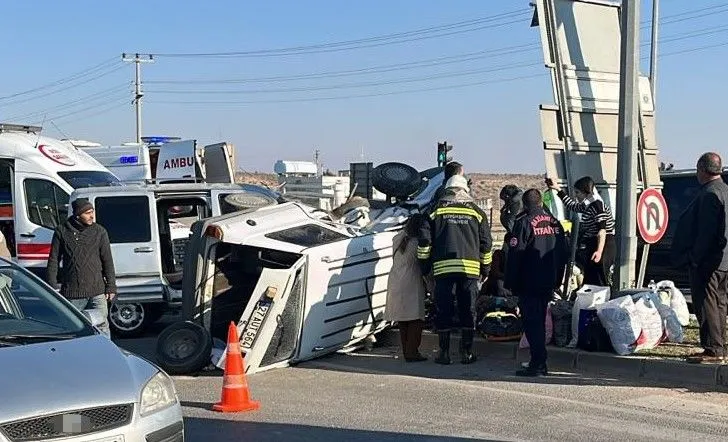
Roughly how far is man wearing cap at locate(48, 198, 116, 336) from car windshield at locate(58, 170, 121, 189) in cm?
433

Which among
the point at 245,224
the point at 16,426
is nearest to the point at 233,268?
the point at 245,224

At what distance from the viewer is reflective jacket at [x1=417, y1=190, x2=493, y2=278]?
9227mm

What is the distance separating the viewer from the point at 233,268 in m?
10.3

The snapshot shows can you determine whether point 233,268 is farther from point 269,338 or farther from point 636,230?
point 636,230

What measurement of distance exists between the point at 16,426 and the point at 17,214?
903 centimetres

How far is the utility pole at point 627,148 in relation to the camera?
9.52m

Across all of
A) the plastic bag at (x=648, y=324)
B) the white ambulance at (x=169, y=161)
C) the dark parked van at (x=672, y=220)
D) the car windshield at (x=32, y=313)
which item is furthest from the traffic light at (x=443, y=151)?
the car windshield at (x=32, y=313)

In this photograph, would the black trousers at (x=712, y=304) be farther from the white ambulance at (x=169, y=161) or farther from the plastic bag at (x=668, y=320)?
the white ambulance at (x=169, y=161)

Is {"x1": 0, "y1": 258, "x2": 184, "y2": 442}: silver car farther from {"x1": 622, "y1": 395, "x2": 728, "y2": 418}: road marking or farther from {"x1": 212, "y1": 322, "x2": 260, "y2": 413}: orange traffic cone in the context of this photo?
{"x1": 622, "y1": 395, "x2": 728, "y2": 418}: road marking

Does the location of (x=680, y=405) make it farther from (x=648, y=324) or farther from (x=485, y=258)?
(x=485, y=258)

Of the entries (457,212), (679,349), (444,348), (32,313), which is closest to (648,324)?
(679,349)

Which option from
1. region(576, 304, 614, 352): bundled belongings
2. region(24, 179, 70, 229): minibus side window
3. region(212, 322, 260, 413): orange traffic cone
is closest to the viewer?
region(212, 322, 260, 413): orange traffic cone

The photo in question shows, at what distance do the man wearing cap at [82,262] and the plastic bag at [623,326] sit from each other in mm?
4969

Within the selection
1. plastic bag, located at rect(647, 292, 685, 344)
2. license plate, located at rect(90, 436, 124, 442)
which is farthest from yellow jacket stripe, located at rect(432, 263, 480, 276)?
license plate, located at rect(90, 436, 124, 442)
